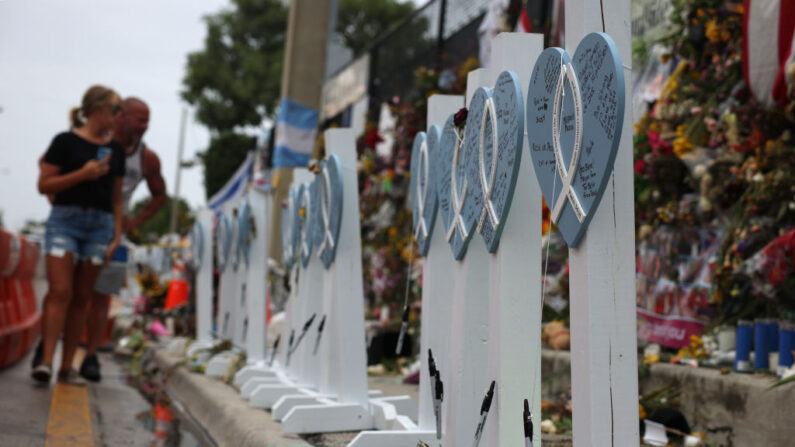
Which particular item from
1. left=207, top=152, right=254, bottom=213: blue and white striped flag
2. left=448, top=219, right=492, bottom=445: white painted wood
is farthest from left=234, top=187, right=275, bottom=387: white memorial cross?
left=207, top=152, right=254, bottom=213: blue and white striped flag

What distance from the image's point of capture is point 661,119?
5.99 metres

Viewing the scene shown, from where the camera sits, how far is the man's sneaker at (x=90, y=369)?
22.2 feet

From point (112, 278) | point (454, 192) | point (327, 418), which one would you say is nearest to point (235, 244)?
point (112, 278)

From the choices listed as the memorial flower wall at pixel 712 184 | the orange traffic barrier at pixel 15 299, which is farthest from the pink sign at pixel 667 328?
the orange traffic barrier at pixel 15 299

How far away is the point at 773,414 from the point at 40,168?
476 cm

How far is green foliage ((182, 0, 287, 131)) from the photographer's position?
123 ft

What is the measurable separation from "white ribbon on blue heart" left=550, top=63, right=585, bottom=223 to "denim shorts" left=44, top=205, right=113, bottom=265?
4453 mm

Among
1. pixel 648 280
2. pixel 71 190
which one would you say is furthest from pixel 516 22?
pixel 71 190

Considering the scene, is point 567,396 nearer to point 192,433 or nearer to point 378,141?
point 192,433

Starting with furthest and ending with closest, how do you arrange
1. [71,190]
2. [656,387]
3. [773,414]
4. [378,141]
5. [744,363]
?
[378,141] → [71,190] → [656,387] → [744,363] → [773,414]

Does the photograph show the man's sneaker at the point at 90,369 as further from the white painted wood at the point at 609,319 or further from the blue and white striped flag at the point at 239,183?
the blue and white striped flag at the point at 239,183

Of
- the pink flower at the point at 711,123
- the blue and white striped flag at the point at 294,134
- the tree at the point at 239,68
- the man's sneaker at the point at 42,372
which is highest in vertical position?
the tree at the point at 239,68

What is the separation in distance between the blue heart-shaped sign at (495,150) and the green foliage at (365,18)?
40.1 meters

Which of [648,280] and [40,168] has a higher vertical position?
[40,168]
